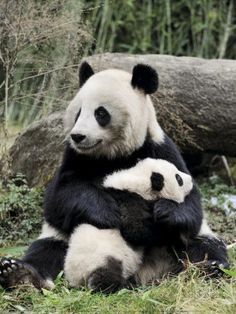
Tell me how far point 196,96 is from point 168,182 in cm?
269

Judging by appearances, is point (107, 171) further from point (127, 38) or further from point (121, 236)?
point (127, 38)

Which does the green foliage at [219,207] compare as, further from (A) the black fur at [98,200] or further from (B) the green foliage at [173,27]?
(B) the green foliage at [173,27]

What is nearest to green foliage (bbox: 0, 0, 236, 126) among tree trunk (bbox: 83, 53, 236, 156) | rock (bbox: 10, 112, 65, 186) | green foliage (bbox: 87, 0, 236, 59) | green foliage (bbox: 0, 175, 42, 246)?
green foliage (bbox: 87, 0, 236, 59)

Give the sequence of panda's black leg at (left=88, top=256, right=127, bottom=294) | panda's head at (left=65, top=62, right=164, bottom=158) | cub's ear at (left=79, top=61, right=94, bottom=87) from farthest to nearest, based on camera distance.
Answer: cub's ear at (left=79, top=61, right=94, bottom=87)
panda's head at (left=65, top=62, right=164, bottom=158)
panda's black leg at (left=88, top=256, right=127, bottom=294)

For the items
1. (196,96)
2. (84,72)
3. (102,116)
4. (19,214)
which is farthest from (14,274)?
(196,96)

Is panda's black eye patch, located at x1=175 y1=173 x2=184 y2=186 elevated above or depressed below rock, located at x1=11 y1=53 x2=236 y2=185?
below

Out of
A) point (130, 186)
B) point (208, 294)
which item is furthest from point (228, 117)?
point (208, 294)

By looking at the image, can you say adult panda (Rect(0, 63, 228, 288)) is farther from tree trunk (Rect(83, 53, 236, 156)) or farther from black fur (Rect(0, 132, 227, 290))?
tree trunk (Rect(83, 53, 236, 156))

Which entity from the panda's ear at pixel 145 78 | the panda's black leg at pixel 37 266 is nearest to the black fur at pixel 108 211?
the panda's black leg at pixel 37 266

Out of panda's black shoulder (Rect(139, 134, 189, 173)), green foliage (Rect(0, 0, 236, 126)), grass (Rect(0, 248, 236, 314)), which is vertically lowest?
grass (Rect(0, 248, 236, 314))

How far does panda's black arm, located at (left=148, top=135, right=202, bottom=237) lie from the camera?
4.72 metres

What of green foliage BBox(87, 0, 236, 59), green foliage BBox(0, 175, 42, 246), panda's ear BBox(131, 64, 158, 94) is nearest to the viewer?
panda's ear BBox(131, 64, 158, 94)

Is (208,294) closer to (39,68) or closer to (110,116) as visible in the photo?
(110,116)

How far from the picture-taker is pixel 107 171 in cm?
505
